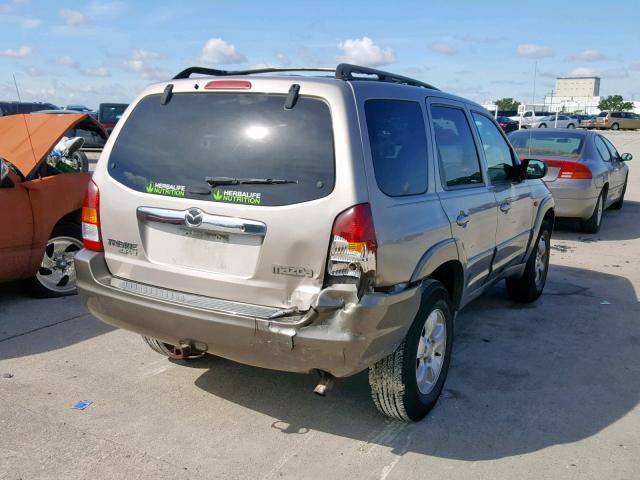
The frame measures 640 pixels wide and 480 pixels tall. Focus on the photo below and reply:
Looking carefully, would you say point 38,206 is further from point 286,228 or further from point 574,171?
point 574,171

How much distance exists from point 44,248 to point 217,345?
3.04 m

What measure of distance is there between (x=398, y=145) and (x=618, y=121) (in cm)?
5786

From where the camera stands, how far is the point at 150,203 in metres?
3.29

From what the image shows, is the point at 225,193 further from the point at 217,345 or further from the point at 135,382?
the point at 135,382

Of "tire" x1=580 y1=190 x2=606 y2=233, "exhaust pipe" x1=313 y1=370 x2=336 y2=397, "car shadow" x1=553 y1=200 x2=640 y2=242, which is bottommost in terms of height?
"car shadow" x1=553 y1=200 x2=640 y2=242

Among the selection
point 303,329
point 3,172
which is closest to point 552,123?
point 3,172

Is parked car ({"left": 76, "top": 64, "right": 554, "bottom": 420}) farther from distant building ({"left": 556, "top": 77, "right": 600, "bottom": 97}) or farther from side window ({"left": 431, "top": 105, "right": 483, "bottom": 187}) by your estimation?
distant building ({"left": 556, "top": 77, "right": 600, "bottom": 97})

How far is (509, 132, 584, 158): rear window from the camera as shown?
31.8 ft

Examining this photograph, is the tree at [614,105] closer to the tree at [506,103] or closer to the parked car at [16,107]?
the tree at [506,103]

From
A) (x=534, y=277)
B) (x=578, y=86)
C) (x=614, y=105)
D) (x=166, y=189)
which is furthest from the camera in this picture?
(x=578, y=86)

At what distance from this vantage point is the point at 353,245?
2.89 meters

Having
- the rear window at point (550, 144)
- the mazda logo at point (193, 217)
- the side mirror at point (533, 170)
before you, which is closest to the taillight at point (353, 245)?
the mazda logo at point (193, 217)

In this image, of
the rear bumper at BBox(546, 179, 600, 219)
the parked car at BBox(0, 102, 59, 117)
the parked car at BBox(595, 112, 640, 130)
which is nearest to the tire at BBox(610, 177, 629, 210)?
the rear bumper at BBox(546, 179, 600, 219)

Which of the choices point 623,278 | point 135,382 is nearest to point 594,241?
point 623,278
